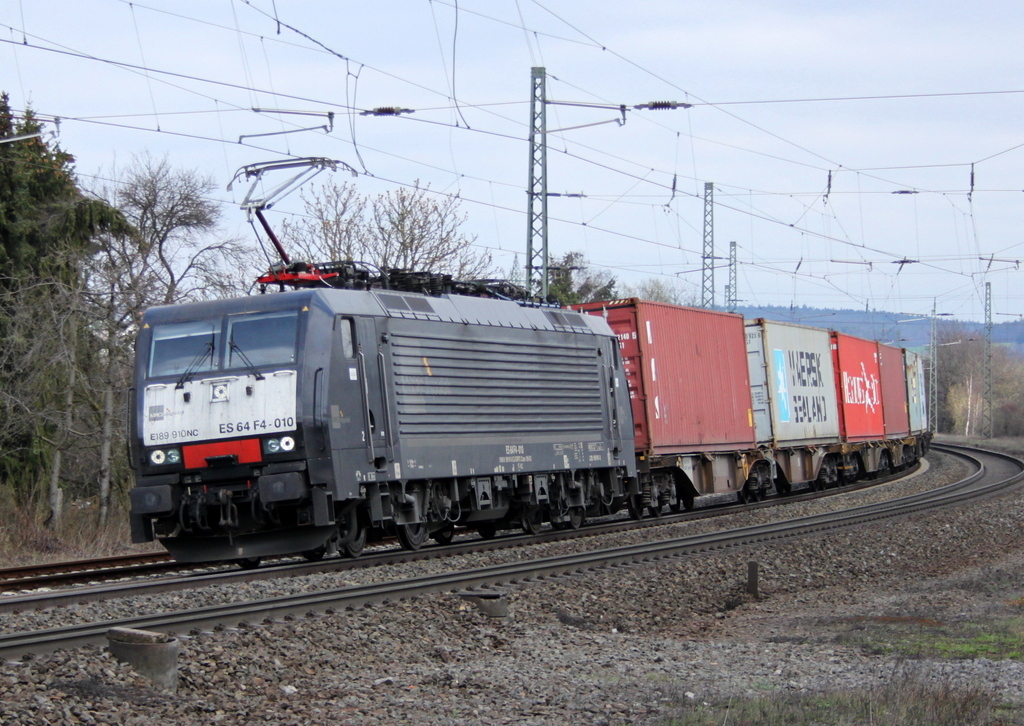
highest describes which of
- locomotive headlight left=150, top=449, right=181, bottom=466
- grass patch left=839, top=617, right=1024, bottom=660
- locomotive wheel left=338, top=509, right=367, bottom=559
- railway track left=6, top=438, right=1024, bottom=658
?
locomotive headlight left=150, top=449, right=181, bottom=466

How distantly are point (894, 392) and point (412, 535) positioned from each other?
2550 centimetres

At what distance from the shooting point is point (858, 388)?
31359 mm

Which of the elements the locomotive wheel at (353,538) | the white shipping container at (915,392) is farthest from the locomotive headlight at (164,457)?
the white shipping container at (915,392)

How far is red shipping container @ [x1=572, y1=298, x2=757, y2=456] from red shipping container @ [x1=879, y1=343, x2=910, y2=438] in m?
12.4

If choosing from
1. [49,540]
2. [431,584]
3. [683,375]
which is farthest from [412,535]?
[683,375]

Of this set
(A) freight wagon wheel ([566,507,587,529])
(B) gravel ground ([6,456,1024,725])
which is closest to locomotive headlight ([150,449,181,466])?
(B) gravel ground ([6,456,1024,725])

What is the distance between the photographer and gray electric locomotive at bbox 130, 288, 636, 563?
41.8 ft

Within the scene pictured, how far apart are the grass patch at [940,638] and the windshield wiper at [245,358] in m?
6.67

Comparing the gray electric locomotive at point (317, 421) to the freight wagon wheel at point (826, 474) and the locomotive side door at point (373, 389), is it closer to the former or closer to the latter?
the locomotive side door at point (373, 389)

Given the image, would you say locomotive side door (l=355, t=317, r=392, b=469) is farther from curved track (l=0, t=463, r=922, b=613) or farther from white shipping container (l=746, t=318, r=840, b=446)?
white shipping container (l=746, t=318, r=840, b=446)

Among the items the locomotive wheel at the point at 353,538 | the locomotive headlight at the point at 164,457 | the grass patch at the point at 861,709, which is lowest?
the grass patch at the point at 861,709

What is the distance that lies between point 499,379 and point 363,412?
9.46 feet

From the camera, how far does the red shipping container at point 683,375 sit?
20.1 m

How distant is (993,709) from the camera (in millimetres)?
6523
